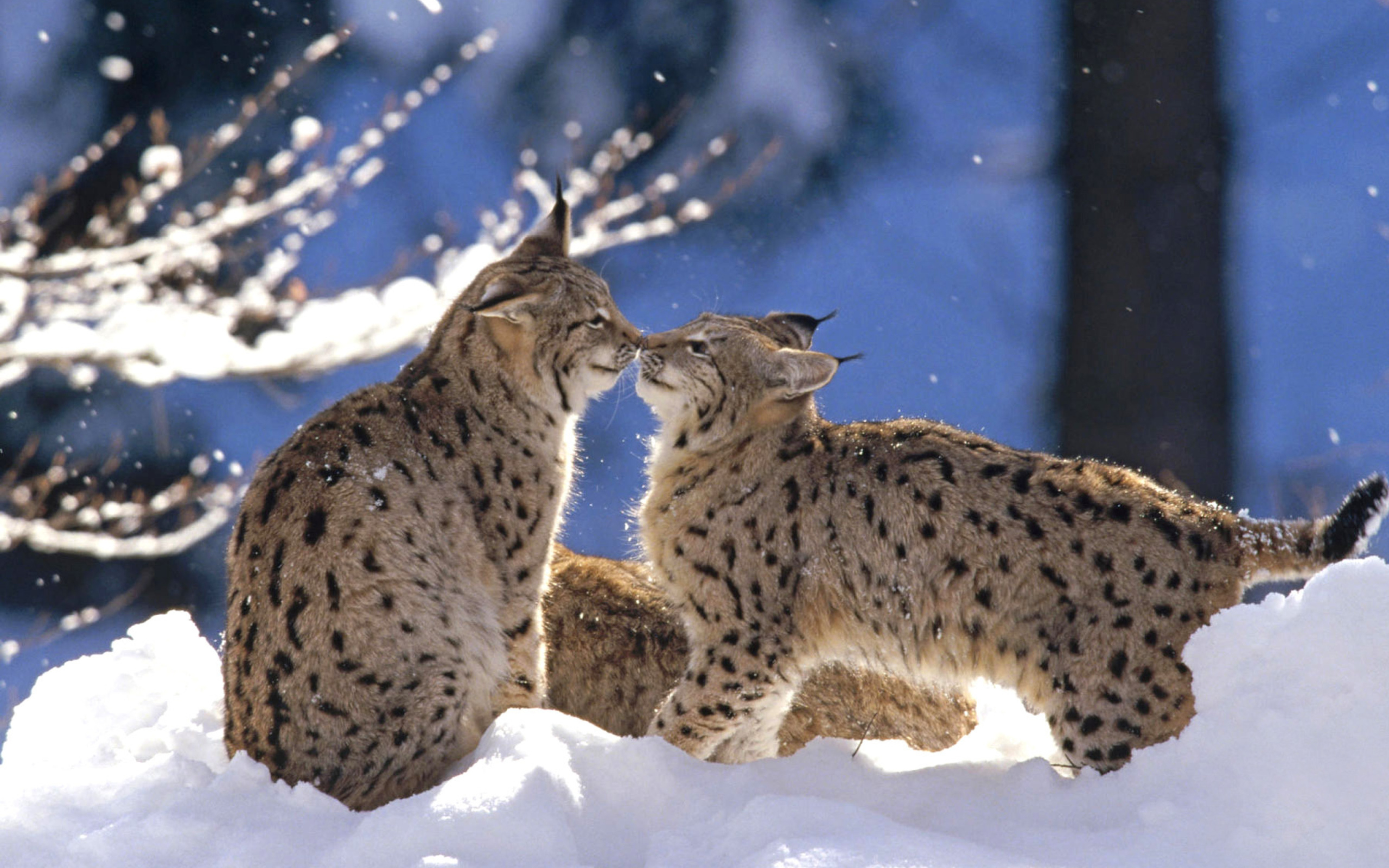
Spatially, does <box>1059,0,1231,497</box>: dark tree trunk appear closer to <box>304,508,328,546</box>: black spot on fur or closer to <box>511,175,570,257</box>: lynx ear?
<box>511,175,570,257</box>: lynx ear

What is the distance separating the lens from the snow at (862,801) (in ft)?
10.8

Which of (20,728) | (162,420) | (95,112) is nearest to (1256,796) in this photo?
(20,728)

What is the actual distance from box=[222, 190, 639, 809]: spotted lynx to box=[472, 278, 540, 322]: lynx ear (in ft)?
0.04

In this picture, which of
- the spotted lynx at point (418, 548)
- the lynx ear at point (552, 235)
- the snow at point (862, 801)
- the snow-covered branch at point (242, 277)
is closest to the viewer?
the snow at point (862, 801)

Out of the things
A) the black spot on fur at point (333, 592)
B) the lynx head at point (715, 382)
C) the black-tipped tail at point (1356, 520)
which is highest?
the lynx head at point (715, 382)

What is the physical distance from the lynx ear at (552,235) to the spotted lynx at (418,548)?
1.37 feet

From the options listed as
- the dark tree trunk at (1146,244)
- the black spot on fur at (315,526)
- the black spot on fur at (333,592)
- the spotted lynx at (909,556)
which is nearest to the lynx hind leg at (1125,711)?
the spotted lynx at (909,556)

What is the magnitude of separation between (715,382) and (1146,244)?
422 cm

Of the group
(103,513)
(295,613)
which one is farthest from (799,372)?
(103,513)

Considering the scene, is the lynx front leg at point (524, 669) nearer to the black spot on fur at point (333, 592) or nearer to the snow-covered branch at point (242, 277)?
the black spot on fur at point (333, 592)

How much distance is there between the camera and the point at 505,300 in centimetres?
459

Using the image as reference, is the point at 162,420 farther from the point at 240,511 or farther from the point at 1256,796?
the point at 1256,796

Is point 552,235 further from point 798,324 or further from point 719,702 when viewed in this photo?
point 719,702

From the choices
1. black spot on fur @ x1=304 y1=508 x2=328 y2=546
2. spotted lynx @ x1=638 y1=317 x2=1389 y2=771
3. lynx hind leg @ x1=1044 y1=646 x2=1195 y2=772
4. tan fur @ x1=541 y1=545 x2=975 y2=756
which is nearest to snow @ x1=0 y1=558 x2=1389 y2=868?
lynx hind leg @ x1=1044 y1=646 x2=1195 y2=772
